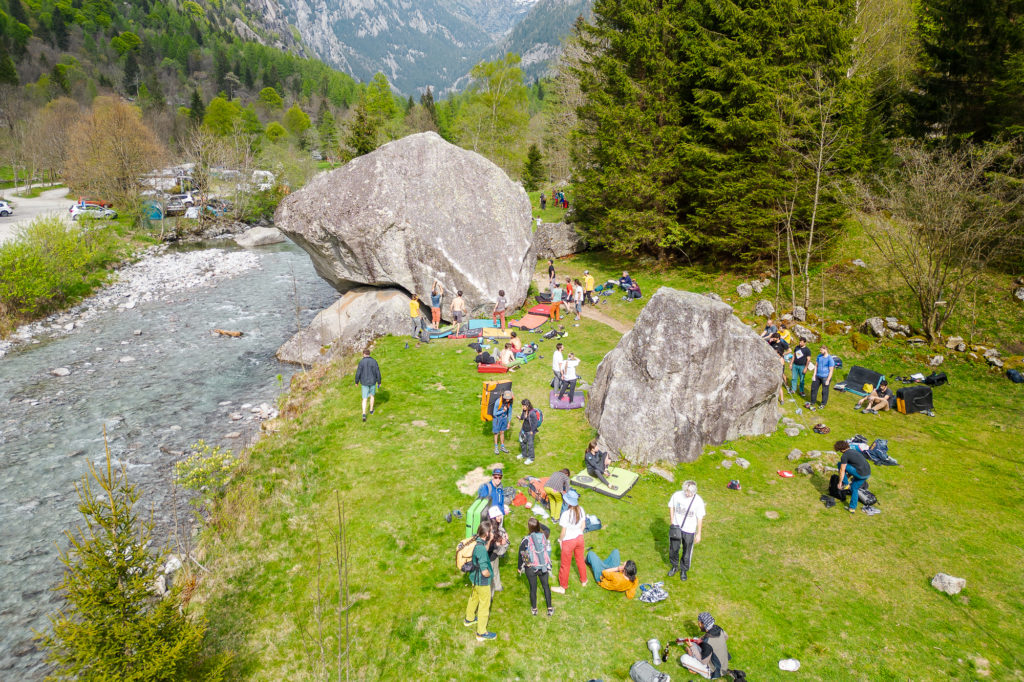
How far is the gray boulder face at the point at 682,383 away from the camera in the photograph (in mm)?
13492

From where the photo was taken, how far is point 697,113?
27.6 m

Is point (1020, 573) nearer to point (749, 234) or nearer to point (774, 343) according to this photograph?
point (774, 343)

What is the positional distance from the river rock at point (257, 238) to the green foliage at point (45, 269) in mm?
14439

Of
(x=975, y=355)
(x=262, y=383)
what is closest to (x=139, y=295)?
(x=262, y=383)

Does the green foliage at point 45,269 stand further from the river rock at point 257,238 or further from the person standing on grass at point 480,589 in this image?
the person standing on grass at point 480,589

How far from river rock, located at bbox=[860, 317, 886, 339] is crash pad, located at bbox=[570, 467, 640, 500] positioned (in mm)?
14727

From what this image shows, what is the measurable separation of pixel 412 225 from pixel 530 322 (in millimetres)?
6738

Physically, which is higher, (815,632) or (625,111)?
(625,111)

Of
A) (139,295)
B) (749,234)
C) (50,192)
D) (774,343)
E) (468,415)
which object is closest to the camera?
(468,415)

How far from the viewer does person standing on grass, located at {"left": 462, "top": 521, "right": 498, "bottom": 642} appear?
838 cm

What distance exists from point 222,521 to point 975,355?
24789 millimetres

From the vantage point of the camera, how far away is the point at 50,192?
5900 cm

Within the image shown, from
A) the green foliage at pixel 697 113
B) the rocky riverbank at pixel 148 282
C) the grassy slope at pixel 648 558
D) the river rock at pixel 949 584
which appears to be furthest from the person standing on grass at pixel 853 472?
the rocky riverbank at pixel 148 282

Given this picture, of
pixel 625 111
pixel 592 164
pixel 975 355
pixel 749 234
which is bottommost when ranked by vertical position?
pixel 975 355
